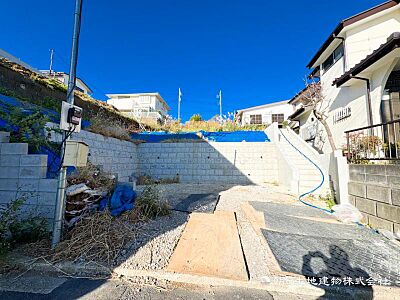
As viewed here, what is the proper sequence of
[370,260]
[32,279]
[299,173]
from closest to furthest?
1. [32,279]
2. [370,260]
3. [299,173]

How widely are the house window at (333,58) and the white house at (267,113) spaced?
7432 millimetres

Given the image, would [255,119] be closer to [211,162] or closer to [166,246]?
[211,162]

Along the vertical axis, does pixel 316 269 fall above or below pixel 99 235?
below

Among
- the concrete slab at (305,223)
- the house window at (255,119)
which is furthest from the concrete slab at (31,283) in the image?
the house window at (255,119)

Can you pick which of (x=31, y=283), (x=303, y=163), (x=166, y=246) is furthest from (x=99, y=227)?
(x=303, y=163)

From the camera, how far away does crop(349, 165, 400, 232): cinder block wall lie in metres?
2.97

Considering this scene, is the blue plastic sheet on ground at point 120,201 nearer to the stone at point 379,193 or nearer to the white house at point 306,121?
the stone at point 379,193

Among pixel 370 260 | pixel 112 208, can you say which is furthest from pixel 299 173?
pixel 112 208

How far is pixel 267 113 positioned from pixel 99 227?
17393mm

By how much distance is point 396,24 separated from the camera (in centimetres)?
658

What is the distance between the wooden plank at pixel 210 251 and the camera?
A: 76.1 inches

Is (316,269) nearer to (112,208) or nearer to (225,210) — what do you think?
(225,210)

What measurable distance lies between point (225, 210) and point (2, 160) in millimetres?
3906

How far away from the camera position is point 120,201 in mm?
3074
